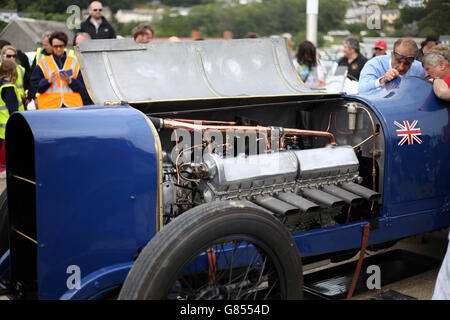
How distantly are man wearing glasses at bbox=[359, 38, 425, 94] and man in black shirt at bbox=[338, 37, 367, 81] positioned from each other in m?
2.86

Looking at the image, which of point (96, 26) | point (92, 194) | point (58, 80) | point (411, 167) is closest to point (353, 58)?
point (96, 26)

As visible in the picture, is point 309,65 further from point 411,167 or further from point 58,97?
point 411,167

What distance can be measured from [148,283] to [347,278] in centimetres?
189

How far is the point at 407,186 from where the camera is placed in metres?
3.79

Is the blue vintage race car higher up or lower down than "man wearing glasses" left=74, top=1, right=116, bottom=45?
lower down

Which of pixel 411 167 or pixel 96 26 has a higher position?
pixel 96 26

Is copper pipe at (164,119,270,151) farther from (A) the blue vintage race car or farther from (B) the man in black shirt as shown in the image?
(B) the man in black shirt

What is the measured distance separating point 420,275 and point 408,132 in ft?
3.87

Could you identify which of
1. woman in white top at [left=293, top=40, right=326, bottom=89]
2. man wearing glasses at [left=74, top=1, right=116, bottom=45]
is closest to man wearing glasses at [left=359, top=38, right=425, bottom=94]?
woman in white top at [left=293, top=40, right=326, bottom=89]

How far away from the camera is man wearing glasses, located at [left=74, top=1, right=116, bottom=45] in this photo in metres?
7.05

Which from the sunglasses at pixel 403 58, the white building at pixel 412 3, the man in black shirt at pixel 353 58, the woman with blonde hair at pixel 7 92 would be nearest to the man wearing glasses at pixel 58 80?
the woman with blonde hair at pixel 7 92

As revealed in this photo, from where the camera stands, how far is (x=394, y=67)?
445 cm

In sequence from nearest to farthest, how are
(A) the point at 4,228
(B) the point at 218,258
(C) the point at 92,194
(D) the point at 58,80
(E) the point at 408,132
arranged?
(C) the point at 92,194
(B) the point at 218,258
(A) the point at 4,228
(E) the point at 408,132
(D) the point at 58,80

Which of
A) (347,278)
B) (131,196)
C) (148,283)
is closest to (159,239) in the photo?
(148,283)
